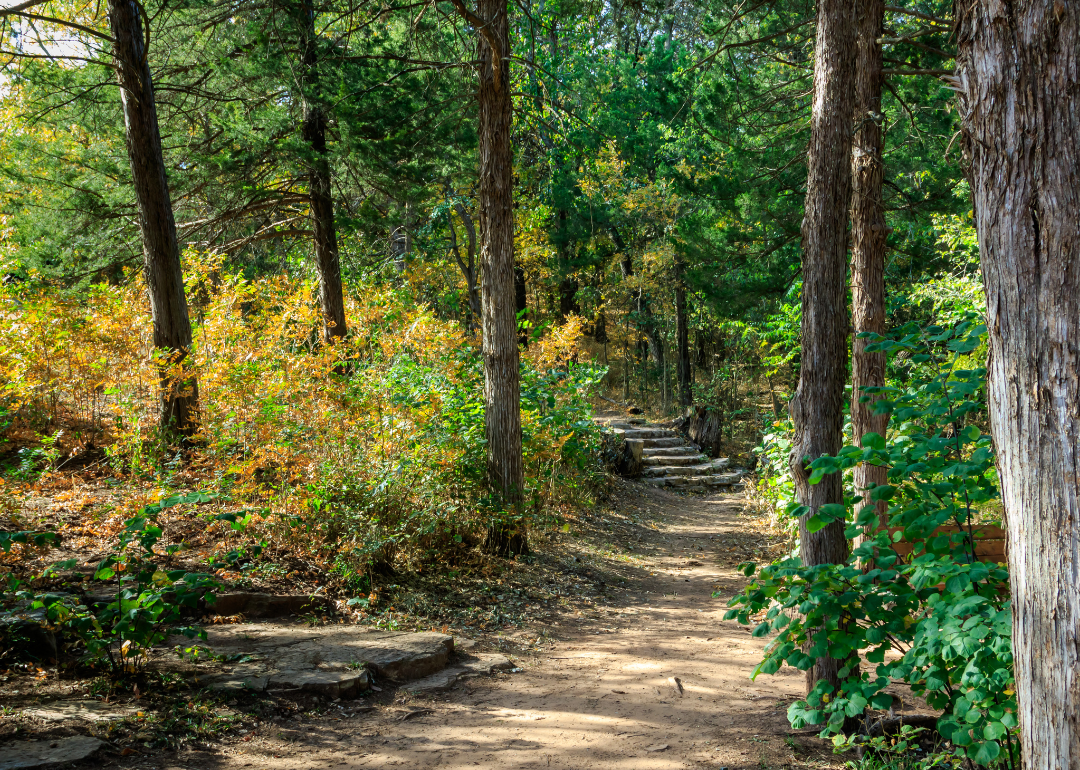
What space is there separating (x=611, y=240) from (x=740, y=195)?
409 inches

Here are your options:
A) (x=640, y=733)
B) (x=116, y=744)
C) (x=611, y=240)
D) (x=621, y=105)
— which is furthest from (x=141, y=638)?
(x=621, y=105)

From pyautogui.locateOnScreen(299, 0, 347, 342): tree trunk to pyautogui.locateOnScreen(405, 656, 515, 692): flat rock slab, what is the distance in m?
5.86

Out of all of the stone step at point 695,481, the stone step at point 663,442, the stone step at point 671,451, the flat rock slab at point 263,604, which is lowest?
the stone step at point 695,481

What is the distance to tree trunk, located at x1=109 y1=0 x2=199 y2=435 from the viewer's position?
7.11 m

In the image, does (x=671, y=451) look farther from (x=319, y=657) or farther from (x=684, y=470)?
(x=319, y=657)

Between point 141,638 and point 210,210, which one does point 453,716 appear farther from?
point 210,210


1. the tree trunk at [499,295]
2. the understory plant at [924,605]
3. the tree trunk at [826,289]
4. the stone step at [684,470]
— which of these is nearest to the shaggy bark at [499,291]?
the tree trunk at [499,295]

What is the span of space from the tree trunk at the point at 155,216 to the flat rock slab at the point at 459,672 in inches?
160

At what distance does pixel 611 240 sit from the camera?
71.4ft

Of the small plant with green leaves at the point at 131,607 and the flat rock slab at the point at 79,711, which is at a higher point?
the small plant with green leaves at the point at 131,607

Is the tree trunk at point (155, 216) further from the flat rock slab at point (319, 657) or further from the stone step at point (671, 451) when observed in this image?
the stone step at point (671, 451)


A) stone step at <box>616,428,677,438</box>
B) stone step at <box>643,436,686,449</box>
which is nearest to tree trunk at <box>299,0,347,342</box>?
stone step at <box>616,428,677,438</box>

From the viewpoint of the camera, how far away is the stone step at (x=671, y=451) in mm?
15758

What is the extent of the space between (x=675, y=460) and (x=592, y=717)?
11.6 m
